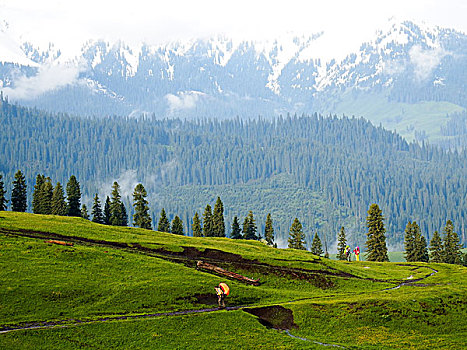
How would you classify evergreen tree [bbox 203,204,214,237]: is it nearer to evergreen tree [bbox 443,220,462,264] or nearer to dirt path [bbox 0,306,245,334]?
evergreen tree [bbox 443,220,462,264]

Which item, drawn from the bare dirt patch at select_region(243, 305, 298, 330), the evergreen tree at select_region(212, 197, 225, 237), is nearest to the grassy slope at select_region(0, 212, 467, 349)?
the bare dirt patch at select_region(243, 305, 298, 330)

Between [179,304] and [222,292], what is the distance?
5565 millimetres

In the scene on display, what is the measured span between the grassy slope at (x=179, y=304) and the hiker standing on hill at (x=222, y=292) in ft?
6.86

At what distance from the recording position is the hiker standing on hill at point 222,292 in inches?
2889

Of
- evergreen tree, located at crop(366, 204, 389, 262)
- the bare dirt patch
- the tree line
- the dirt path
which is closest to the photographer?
the dirt path

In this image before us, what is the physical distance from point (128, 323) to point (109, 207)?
11233cm

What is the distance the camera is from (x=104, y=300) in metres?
71.0

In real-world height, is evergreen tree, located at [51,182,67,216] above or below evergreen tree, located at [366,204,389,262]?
above

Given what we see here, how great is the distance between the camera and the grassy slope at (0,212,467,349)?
62031 mm

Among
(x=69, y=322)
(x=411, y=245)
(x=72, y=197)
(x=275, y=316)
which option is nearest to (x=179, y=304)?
(x=275, y=316)

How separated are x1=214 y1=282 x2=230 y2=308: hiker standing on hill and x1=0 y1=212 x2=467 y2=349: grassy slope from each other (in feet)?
6.86

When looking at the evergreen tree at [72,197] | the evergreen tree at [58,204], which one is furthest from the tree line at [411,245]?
the evergreen tree at [58,204]

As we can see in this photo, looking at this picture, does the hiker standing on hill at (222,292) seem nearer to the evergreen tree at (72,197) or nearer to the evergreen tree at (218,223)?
the evergreen tree at (72,197)

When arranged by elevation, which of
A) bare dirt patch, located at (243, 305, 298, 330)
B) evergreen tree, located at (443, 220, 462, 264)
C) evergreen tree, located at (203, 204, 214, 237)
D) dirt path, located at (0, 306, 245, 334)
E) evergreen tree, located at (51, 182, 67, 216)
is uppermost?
evergreen tree, located at (51, 182, 67, 216)
